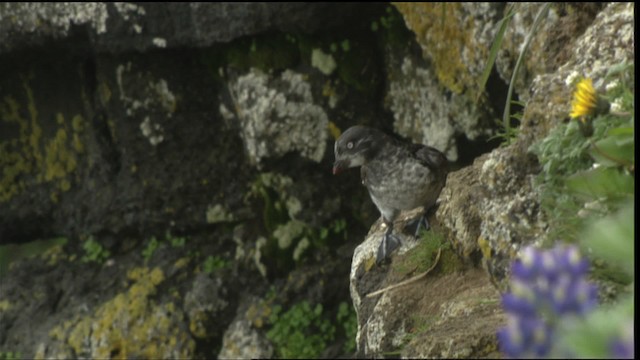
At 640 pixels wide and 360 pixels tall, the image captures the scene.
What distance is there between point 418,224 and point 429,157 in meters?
0.29

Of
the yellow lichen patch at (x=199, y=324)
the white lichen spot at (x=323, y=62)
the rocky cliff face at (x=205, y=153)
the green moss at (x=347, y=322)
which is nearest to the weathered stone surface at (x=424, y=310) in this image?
the rocky cliff face at (x=205, y=153)

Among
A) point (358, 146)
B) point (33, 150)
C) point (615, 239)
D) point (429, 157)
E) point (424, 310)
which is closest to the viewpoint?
point (615, 239)

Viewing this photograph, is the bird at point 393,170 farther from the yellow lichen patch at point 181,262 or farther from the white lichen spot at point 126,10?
the yellow lichen patch at point 181,262

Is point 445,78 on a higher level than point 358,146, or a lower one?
lower

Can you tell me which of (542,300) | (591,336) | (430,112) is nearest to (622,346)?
(591,336)

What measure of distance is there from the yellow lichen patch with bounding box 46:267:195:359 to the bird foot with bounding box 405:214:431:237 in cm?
319

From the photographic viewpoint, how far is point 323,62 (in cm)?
680

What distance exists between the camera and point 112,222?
7355 millimetres

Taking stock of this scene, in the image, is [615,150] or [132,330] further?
[132,330]

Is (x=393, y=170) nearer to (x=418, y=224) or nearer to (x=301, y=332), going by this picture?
(x=418, y=224)

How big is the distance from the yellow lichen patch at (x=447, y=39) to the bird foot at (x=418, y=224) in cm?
214

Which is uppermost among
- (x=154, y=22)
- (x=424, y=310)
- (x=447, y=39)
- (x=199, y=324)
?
(x=154, y=22)

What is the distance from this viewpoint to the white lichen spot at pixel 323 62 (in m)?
6.80

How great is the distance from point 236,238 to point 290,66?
1.23 meters
